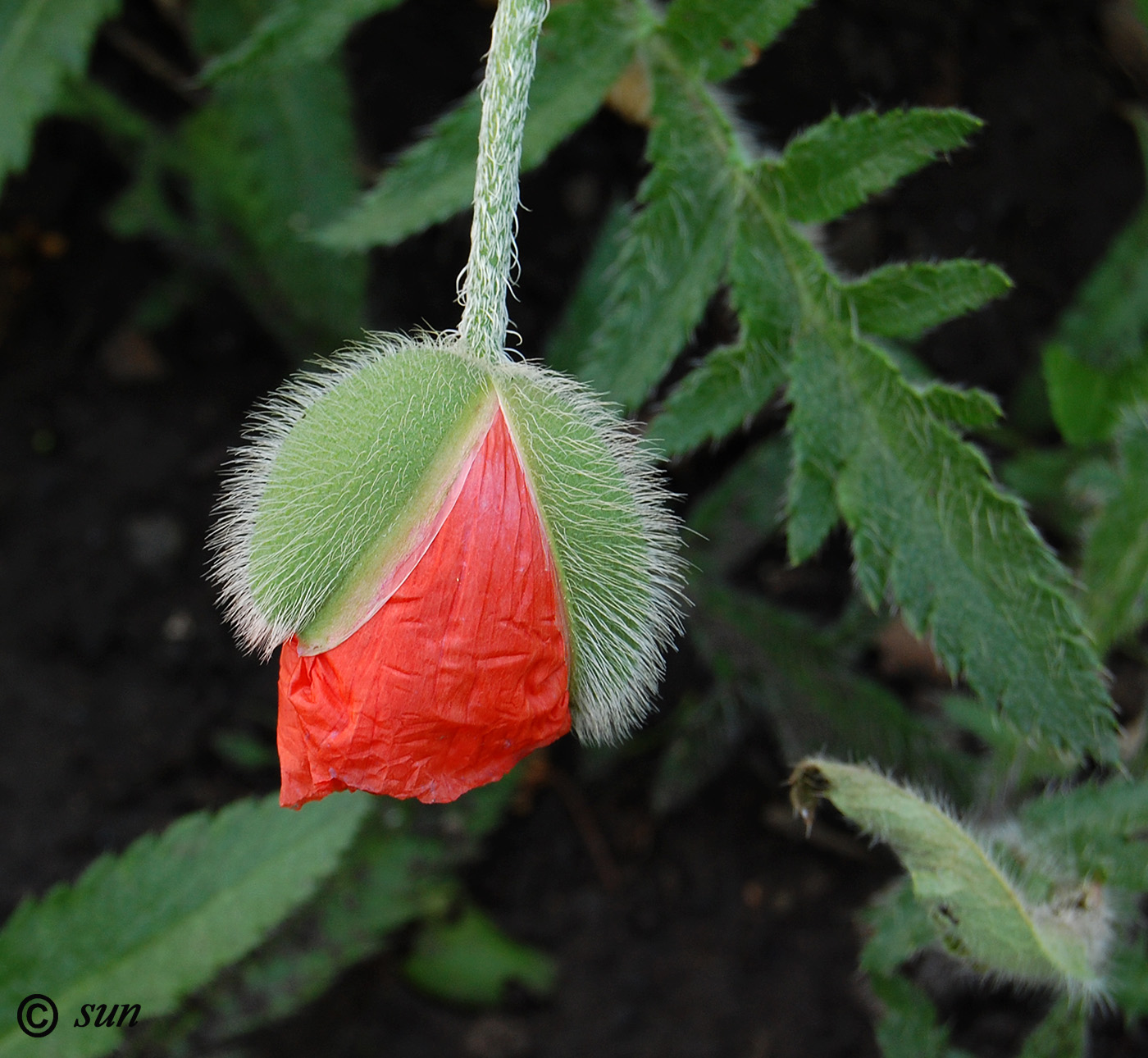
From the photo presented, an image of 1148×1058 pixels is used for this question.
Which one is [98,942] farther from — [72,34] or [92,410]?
[72,34]

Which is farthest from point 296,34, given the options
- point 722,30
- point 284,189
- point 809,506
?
point 809,506

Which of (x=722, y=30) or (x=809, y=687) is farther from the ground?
(x=722, y=30)

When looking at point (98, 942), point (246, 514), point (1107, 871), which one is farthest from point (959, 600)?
point (98, 942)

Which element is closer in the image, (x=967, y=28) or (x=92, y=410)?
(x=967, y=28)

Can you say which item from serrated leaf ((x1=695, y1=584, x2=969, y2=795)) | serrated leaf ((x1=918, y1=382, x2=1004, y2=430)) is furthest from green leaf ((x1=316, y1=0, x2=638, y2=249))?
serrated leaf ((x1=695, y1=584, x2=969, y2=795))

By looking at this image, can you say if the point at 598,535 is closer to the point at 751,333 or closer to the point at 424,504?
the point at 424,504

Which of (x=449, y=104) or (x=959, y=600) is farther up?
(x=449, y=104)
